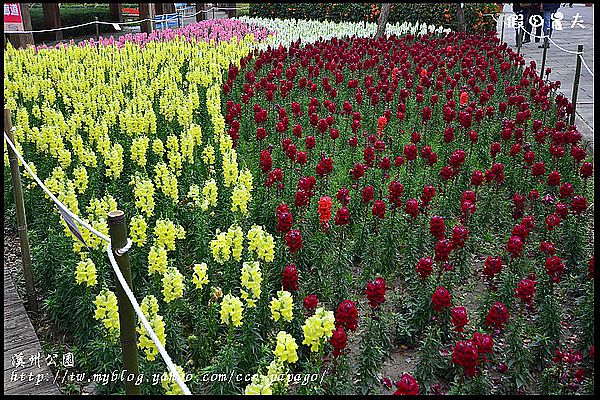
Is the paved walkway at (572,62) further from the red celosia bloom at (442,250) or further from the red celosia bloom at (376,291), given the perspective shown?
the red celosia bloom at (376,291)

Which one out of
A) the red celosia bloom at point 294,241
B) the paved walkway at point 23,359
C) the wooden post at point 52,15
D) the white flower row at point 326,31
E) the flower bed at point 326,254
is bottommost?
the paved walkway at point 23,359

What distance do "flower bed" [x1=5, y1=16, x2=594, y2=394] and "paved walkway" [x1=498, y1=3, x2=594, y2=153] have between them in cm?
78

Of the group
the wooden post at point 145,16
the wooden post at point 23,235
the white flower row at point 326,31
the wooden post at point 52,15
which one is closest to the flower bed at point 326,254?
the wooden post at point 23,235

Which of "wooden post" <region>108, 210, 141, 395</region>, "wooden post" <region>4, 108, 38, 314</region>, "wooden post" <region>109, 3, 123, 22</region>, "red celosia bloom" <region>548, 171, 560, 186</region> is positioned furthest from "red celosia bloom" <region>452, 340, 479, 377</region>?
"wooden post" <region>109, 3, 123, 22</region>

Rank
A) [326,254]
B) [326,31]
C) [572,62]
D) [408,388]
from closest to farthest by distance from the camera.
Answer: [408,388]
[326,254]
[572,62]
[326,31]

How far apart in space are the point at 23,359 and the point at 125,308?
1135mm

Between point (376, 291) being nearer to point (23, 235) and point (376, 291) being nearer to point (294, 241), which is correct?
point (294, 241)

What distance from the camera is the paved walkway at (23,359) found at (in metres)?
3.15

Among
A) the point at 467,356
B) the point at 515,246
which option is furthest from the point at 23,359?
the point at 515,246

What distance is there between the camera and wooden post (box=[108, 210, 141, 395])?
245 cm

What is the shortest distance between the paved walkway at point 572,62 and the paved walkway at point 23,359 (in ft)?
19.0

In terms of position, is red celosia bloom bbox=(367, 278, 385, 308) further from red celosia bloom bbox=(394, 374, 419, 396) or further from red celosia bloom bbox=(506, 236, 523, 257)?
red celosia bloom bbox=(506, 236, 523, 257)

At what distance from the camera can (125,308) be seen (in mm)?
2609

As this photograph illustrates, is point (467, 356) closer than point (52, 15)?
Yes
